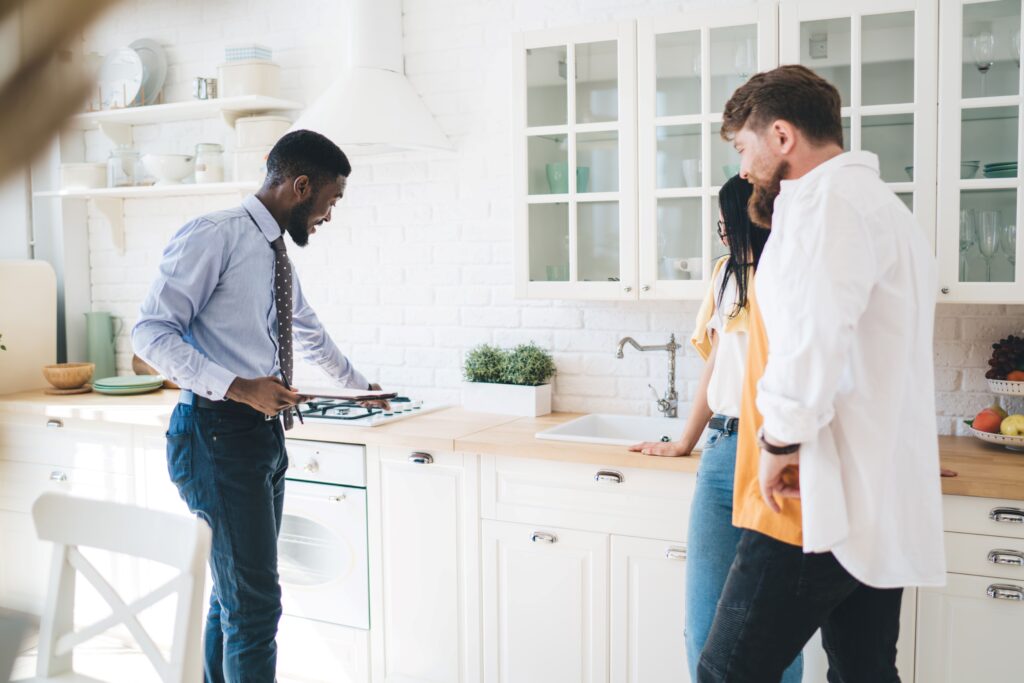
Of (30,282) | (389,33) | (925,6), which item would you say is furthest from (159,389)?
(925,6)

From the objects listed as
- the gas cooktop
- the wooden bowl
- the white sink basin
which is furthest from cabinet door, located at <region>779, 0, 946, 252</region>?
the wooden bowl

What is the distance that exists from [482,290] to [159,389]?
147cm

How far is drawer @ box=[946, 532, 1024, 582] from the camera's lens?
203cm

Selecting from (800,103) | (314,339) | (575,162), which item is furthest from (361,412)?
(800,103)

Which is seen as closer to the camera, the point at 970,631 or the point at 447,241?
the point at 970,631

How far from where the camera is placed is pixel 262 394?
2062mm

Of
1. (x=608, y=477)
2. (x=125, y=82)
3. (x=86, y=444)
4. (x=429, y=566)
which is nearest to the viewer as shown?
(x=608, y=477)

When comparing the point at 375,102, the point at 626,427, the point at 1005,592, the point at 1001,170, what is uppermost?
the point at 375,102

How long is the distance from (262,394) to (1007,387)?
1.96 meters

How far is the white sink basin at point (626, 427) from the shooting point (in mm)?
2885

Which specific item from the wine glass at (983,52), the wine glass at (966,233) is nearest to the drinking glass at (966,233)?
the wine glass at (966,233)

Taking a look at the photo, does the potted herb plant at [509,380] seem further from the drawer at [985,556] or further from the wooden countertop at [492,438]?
the drawer at [985,556]

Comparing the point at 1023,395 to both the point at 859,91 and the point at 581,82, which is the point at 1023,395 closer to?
the point at 859,91

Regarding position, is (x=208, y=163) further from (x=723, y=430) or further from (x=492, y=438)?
(x=723, y=430)
